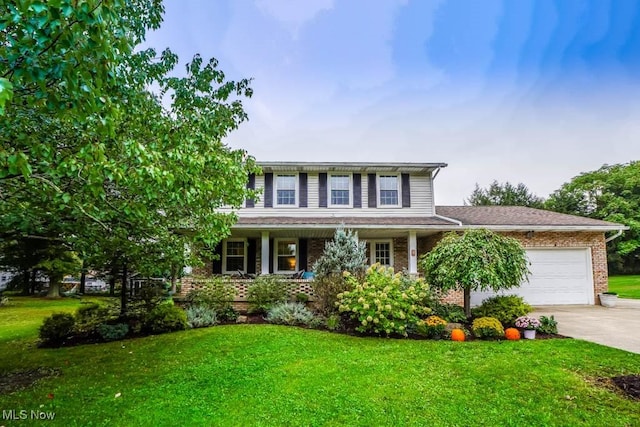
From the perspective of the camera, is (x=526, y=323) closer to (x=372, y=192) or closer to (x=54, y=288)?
(x=372, y=192)

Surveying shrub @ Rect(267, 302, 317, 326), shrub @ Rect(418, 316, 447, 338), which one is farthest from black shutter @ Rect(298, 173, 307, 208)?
shrub @ Rect(418, 316, 447, 338)

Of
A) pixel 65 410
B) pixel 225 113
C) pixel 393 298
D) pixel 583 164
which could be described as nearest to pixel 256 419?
pixel 65 410

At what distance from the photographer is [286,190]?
1405 centimetres

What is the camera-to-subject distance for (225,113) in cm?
692

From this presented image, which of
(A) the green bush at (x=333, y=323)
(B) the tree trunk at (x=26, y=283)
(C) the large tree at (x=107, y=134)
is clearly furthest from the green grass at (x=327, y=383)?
(B) the tree trunk at (x=26, y=283)

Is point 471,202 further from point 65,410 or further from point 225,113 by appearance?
point 65,410

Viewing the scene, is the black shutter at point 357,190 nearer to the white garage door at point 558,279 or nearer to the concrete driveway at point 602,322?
the white garage door at point 558,279

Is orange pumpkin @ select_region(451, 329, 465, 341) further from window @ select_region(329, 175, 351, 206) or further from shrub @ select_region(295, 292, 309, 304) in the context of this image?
window @ select_region(329, 175, 351, 206)

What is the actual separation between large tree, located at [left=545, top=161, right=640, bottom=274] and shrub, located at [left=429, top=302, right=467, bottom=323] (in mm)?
23046

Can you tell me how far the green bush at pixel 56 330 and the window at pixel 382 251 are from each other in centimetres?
1041

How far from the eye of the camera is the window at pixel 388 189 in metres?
14.1

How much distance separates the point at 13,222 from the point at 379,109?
16062 mm

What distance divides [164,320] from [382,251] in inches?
350

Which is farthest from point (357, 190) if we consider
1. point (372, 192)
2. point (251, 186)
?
point (251, 186)
